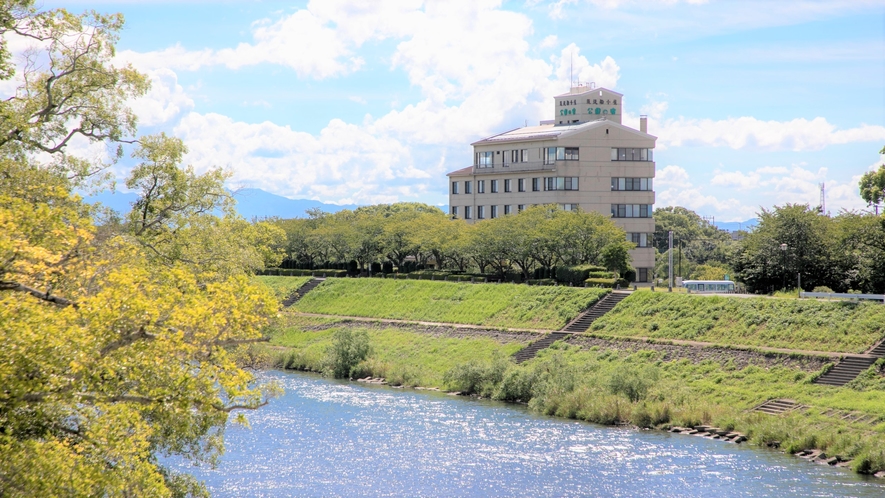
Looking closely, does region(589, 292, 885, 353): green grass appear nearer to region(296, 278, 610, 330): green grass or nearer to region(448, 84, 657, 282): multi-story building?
region(296, 278, 610, 330): green grass

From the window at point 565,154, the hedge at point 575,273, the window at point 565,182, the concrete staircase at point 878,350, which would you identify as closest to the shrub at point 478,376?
the hedge at point 575,273

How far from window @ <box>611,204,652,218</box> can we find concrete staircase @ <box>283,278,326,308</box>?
3417 cm

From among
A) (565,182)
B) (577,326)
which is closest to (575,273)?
(577,326)

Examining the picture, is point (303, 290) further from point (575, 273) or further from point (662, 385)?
point (662, 385)

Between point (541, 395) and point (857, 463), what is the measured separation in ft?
60.9

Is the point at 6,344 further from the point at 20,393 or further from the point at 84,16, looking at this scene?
the point at 84,16

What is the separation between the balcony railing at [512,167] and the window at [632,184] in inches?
289

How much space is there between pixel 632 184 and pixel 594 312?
3729cm

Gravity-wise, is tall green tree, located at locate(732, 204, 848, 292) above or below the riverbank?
above

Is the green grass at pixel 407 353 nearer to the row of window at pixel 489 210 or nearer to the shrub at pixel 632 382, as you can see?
the shrub at pixel 632 382

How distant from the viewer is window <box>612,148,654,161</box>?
97.9 meters

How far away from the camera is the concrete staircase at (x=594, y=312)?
63.2m

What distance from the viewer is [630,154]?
3866 inches

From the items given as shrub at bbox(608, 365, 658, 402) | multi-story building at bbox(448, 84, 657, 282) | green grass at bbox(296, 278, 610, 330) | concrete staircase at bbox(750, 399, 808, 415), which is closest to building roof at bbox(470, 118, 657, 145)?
multi-story building at bbox(448, 84, 657, 282)
